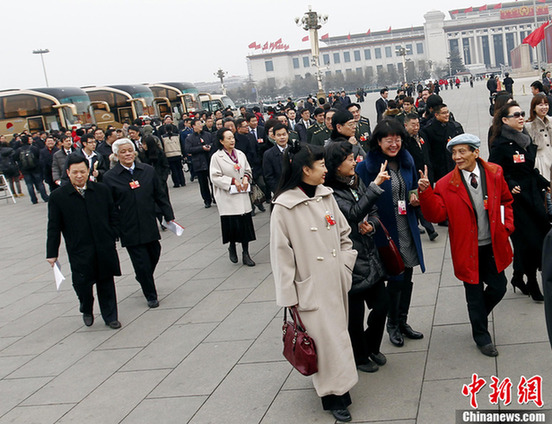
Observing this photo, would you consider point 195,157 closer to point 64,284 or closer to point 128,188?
point 64,284

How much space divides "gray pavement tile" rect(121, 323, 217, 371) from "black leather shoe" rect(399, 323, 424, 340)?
1702 millimetres

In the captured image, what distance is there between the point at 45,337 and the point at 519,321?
4225 millimetres

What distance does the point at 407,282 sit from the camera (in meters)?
4.69

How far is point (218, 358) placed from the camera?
16.4 ft

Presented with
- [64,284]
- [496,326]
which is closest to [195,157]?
[64,284]

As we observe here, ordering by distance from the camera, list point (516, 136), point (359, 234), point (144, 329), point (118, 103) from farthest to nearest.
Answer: point (118, 103) < point (144, 329) < point (516, 136) < point (359, 234)

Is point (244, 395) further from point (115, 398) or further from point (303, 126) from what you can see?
point (303, 126)

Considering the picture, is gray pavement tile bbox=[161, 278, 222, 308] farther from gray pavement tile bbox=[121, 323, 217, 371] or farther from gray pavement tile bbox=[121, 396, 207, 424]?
gray pavement tile bbox=[121, 396, 207, 424]

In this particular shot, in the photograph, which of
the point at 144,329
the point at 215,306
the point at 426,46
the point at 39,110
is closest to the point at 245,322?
the point at 215,306

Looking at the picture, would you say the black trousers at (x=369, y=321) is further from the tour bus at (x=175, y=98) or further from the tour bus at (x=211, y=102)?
the tour bus at (x=211, y=102)

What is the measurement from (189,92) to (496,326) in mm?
33895

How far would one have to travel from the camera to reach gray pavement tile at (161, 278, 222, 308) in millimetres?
6590

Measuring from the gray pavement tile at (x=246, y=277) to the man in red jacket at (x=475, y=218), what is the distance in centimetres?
293

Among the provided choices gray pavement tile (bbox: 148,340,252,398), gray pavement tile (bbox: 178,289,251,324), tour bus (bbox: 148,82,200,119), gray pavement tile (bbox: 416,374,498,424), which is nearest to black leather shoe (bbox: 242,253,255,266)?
gray pavement tile (bbox: 178,289,251,324)
